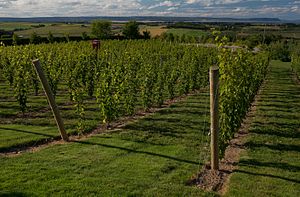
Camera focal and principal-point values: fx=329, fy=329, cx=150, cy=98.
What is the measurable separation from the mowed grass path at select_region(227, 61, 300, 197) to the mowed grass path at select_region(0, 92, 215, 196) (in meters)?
1.00

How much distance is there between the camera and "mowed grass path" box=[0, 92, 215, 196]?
622cm

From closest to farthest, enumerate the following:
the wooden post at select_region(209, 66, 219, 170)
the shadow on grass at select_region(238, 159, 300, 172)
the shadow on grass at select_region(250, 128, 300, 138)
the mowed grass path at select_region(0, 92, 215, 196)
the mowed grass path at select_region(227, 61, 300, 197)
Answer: the mowed grass path at select_region(0, 92, 215, 196) → the mowed grass path at select_region(227, 61, 300, 197) → the wooden post at select_region(209, 66, 219, 170) → the shadow on grass at select_region(238, 159, 300, 172) → the shadow on grass at select_region(250, 128, 300, 138)

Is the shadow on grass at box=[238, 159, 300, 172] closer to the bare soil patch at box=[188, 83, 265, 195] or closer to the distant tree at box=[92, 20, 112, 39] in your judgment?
the bare soil patch at box=[188, 83, 265, 195]

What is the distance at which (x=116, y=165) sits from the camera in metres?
7.44

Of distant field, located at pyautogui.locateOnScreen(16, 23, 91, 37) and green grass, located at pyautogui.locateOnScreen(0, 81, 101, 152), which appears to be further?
distant field, located at pyautogui.locateOnScreen(16, 23, 91, 37)

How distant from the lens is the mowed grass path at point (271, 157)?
6.66 meters

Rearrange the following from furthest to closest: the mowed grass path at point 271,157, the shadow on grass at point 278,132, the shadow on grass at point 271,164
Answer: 1. the shadow on grass at point 278,132
2. the shadow on grass at point 271,164
3. the mowed grass path at point 271,157

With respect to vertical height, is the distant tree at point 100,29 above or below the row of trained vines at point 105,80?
above

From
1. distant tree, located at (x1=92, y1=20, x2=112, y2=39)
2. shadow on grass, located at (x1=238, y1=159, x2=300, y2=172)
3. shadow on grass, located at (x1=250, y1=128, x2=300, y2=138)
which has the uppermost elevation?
distant tree, located at (x1=92, y1=20, x2=112, y2=39)

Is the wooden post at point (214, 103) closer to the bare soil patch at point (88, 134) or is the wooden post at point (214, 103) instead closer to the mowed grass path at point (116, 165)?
the mowed grass path at point (116, 165)

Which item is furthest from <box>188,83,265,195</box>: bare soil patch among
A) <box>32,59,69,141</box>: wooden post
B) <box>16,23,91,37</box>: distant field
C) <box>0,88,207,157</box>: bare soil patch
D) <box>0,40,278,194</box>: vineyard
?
<box>16,23,91,37</box>: distant field

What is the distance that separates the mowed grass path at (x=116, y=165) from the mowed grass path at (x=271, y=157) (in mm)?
1005

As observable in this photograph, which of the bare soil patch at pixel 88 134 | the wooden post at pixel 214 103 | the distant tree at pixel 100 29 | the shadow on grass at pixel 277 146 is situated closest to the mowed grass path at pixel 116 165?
the bare soil patch at pixel 88 134

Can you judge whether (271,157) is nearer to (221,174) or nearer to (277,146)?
(277,146)
